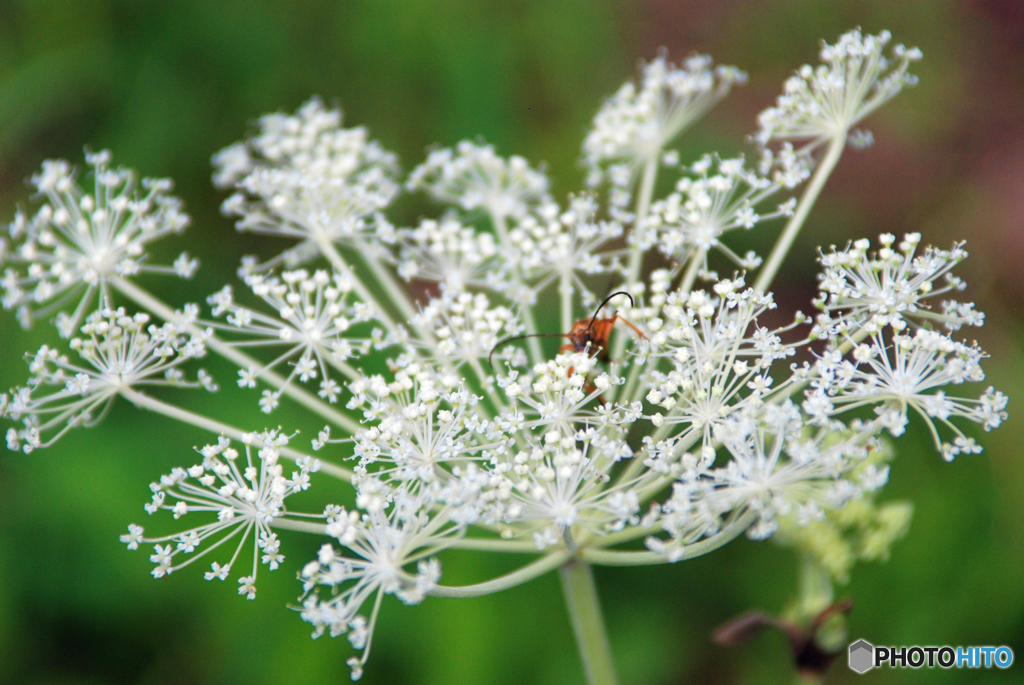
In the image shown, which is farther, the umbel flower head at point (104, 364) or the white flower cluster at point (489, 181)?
the white flower cluster at point (489, 181)

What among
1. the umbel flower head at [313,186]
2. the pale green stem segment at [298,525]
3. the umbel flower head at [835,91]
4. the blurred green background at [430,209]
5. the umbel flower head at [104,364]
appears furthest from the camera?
the blurred green background at [430,209]

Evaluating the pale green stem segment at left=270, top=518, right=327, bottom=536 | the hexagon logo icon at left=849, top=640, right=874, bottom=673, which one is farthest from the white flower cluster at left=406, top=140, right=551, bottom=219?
the hexagon logo icon at left=849, top=640, right=874, bottom=673

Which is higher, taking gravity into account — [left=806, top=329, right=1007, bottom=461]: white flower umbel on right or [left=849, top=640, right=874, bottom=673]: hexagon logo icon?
[left=806, top=329, right=1007, bottom=461]: white flower umbel on right

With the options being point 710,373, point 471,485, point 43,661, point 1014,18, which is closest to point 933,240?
point 1014,18

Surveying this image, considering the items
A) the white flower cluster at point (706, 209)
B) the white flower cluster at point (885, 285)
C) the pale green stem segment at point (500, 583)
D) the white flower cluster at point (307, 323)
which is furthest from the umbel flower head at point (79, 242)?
the white flower cluster at point (885, 285)

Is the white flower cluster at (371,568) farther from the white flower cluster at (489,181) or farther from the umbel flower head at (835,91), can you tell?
the umbel flower head at (835,91)

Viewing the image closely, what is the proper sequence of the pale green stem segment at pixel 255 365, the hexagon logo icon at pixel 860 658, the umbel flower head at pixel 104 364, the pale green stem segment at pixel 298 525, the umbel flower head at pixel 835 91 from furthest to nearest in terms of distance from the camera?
1. the hexagon logo icon at pixel 860 658
2. the umbel flower head at pixel 835 91
3. the pale green stem segment at pixel 255 365
4. the umbel flower head at pixel 104 364
5. the pale green stem segment at pixel 298 525

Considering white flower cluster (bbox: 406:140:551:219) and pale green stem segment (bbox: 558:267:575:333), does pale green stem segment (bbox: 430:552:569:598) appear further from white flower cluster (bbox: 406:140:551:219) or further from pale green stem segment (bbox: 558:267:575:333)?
white flower cluster (bbox: 406:140:551:219)
